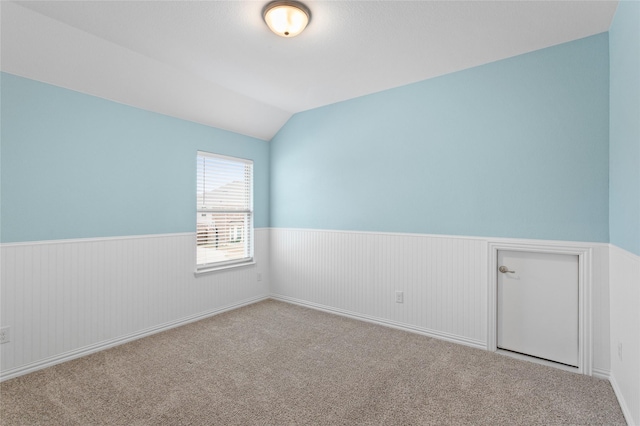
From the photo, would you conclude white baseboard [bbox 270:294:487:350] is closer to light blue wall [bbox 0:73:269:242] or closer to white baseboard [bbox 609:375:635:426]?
white baseboard [bbox 609:375:635:426]

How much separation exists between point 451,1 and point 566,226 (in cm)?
205

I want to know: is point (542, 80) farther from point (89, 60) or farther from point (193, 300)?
point (193, 300)

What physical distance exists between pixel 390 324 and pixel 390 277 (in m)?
0.55

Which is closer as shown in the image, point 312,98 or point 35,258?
point 35,258

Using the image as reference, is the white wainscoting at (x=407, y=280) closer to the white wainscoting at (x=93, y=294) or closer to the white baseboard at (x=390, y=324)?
the white baseboard at (x=390, y=324)

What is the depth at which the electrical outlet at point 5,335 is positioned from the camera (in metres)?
2.54

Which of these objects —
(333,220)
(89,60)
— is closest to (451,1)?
(333,220)

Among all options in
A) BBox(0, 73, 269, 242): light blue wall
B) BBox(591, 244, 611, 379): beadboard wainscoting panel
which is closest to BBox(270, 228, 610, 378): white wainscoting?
BBox(591, 244, 611, 379): beadboard wainscoting panel

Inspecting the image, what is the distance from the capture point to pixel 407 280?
362cm

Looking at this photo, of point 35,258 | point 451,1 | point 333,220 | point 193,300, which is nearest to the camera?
point 451,1

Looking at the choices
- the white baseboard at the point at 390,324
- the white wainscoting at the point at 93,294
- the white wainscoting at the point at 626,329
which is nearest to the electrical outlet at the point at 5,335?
the white wainscoting at the point at 93,294

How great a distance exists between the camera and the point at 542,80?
2.83m

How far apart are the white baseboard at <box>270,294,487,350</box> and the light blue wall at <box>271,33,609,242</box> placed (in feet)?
3.55

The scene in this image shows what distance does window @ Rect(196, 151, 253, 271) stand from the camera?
4.11 metres
